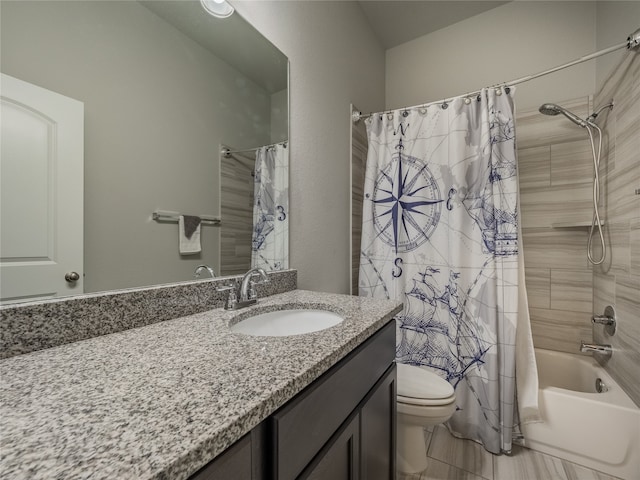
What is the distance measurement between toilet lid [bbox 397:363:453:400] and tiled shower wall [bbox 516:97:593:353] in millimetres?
1085

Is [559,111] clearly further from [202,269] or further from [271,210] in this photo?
[202,269]

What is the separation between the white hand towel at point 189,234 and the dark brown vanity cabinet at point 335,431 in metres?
0.62

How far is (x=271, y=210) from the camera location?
1.32 m

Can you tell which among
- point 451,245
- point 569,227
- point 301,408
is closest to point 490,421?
point 451,245

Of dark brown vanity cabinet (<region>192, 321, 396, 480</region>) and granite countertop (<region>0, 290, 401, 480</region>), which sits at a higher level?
granite countertop (<region>0, 290, 401, 480</region>)

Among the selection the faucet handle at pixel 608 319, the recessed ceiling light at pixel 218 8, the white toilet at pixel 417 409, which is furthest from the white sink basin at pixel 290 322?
the faucet handle at pixel 608 319

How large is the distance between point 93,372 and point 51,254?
338 millimetres

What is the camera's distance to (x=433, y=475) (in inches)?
Answer: 55.4

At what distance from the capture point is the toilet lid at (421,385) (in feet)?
4.32

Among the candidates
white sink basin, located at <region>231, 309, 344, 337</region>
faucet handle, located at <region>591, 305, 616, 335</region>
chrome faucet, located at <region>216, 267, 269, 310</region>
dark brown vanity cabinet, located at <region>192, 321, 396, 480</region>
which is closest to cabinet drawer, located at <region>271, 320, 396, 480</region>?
dark brown vanity cabinet, located at <region>192, 321, 396, 480</region>

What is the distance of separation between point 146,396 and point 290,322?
0.69 metres

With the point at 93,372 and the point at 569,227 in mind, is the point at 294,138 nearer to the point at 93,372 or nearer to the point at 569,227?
the point at 93,372

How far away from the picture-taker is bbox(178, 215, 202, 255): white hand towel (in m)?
0.95

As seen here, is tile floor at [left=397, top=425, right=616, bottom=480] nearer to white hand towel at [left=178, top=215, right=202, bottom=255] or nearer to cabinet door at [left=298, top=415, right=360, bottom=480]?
cabinet door at [left=298, top=415, right=360, bottom=480]
